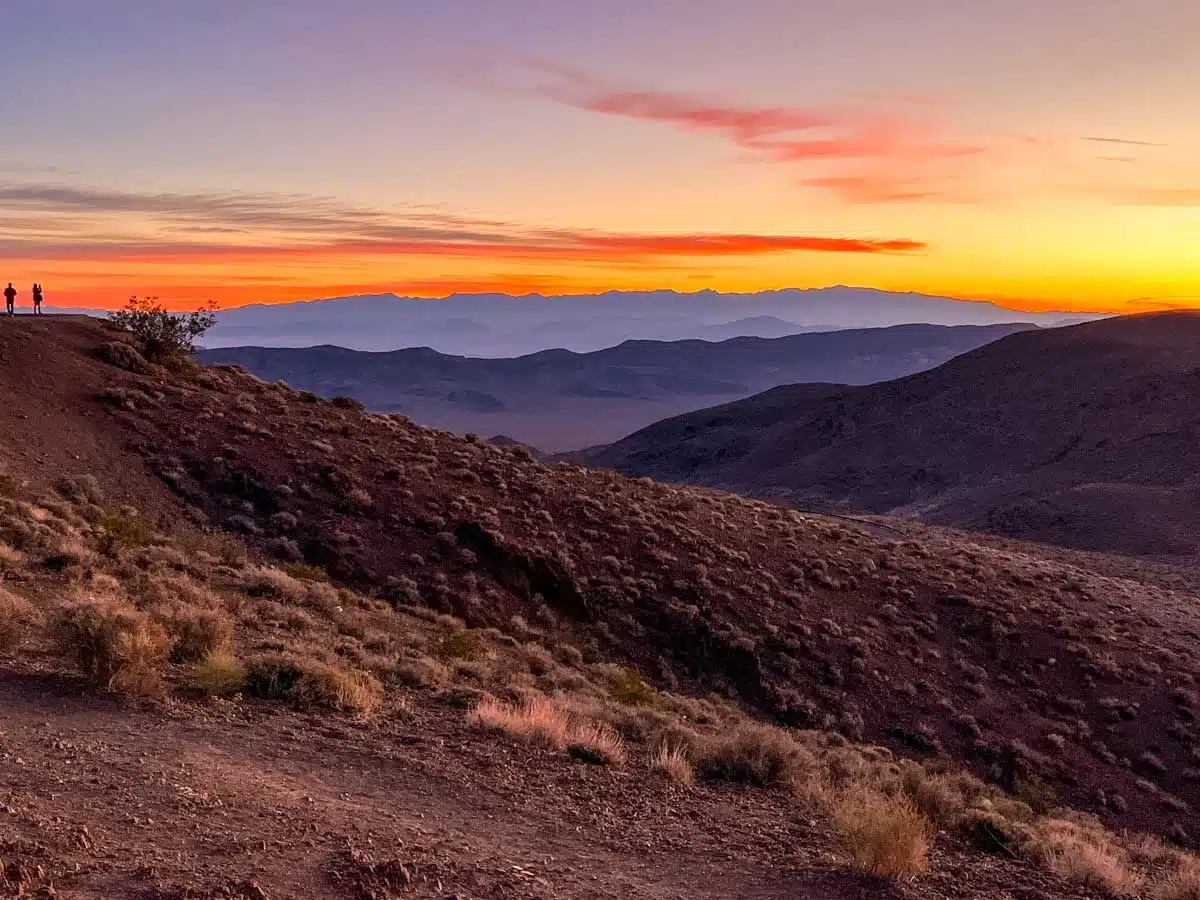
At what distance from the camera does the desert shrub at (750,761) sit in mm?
9391

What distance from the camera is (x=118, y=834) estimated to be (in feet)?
19.9

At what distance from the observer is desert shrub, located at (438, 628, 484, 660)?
13.4 m

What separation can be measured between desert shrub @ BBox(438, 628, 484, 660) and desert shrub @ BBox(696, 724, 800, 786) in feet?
15.1

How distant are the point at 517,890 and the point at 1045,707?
1768cm

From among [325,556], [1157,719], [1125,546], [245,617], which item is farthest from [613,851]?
[1125,546]

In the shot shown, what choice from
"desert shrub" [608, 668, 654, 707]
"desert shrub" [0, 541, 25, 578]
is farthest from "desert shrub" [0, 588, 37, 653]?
"desert shrub" [608, 668, 654, 707]

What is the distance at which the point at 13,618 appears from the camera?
1015 cm

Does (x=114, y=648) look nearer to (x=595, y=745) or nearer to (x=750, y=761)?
(x=595, y=745)

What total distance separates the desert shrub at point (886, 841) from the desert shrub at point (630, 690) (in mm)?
6395

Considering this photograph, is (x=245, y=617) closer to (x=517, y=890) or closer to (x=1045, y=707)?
(x=517, y=890)

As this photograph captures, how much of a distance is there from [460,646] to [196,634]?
4512 mm

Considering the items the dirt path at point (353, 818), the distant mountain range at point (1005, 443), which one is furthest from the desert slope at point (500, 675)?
the distant mountain range at point (1005, 443)

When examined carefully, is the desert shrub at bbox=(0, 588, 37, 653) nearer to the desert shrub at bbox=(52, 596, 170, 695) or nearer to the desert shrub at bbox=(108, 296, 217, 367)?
the desert shrub at bbox=(52, 596, 170, 695)

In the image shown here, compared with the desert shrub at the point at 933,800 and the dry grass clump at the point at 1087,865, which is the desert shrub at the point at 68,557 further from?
the dry grass clump at the point at 1087,865
